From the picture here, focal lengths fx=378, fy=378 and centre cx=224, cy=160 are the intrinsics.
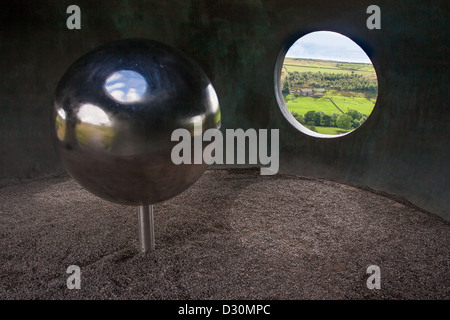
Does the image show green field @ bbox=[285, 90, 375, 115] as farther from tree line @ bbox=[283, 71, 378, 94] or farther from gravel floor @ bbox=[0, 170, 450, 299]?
gravel floor @ bbox=[0, 170, 450, 299]

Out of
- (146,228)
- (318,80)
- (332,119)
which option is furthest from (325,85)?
(146,228)

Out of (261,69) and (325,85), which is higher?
(261,69)

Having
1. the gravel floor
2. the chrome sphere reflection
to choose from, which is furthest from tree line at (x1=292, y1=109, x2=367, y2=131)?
the chrome sphere reflection

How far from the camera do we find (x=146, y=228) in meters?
4.01

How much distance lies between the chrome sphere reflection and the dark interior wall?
12.9 ft

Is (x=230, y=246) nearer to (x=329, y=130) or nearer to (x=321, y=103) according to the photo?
(x=329, y=130)

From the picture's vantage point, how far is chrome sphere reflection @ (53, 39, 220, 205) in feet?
9.44

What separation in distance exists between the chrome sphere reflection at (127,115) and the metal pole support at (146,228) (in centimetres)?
70

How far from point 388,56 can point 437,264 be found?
3.34m

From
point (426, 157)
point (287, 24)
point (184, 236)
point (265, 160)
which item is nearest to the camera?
point (184, 236)

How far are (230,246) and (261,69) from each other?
155 inches
